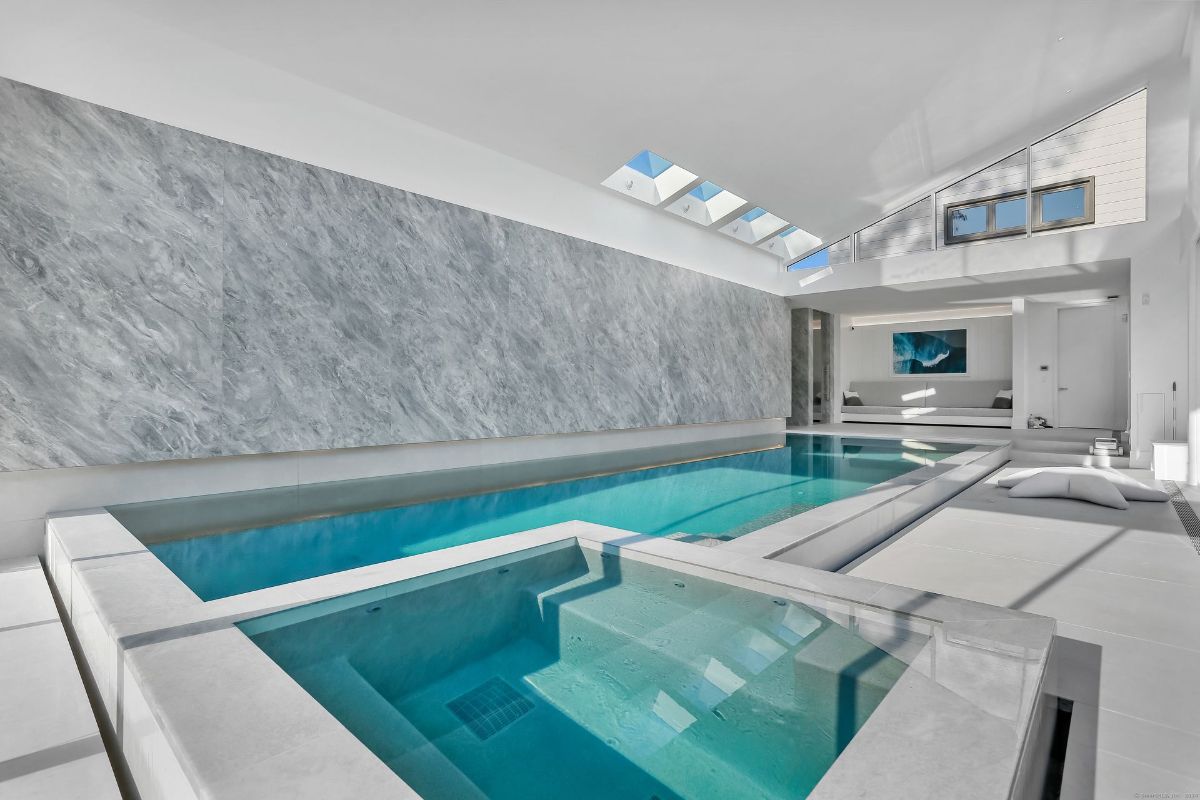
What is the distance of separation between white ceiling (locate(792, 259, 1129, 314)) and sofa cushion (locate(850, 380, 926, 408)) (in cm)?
289

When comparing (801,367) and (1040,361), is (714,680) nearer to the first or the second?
(801,367)

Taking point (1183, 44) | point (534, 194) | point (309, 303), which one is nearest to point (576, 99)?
point (534, 194)

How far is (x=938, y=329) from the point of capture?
1639 centimetres

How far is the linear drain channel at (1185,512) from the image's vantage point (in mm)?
4098

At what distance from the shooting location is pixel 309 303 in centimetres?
568

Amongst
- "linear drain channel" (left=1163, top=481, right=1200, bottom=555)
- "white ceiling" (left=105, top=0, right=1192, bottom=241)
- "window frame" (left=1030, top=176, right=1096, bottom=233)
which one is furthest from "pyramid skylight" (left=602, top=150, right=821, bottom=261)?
"linear drain channel" (left=1163, top=481, right=1200, bottom=555)

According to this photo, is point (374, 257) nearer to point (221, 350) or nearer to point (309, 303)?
point (309, 303)

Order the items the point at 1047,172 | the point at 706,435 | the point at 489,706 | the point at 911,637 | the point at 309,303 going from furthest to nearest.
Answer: the point at 706,435
the point at 1047,172
the point at 309,303
the point at 911,637
the point at 489,706

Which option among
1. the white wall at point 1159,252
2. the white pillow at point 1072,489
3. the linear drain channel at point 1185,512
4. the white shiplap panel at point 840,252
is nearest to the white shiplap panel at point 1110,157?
the white wall at point 1159,252

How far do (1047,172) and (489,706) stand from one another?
12.5 metres

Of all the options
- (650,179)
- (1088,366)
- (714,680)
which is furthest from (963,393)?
(714,680)

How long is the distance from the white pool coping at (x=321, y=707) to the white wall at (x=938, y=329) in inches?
629

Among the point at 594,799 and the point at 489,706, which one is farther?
the point at 489,706

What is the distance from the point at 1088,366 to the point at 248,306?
15.6 metres
